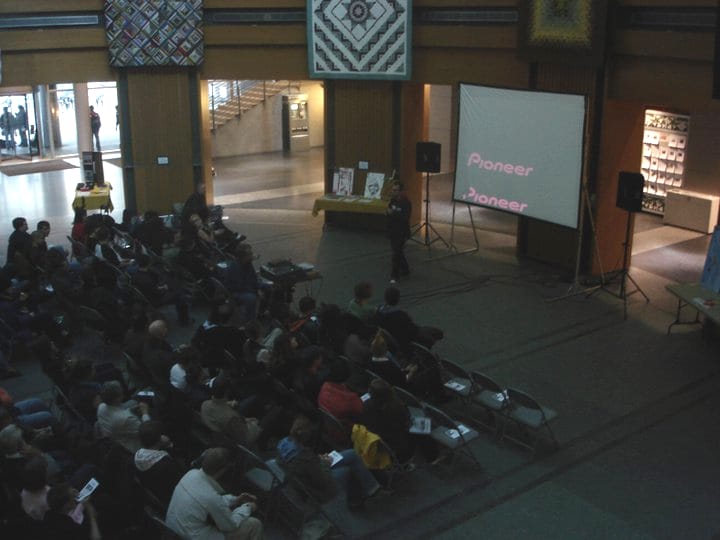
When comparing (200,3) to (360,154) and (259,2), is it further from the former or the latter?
(360,154)

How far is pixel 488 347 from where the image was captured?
34.9ft

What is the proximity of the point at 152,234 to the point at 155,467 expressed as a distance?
732 cm

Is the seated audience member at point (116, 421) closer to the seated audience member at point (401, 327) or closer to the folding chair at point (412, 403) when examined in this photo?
the folding chair at point (412, 403)

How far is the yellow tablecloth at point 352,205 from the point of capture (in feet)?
51.0

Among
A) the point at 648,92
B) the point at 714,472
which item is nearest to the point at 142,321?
the point at 714,472

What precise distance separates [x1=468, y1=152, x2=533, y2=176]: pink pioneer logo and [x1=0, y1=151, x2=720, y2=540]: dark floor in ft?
5.54

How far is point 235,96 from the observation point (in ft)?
85.8

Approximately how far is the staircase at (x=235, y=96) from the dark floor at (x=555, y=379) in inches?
348

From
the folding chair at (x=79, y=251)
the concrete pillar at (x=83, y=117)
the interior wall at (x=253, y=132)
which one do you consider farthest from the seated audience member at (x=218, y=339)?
the interior wall at (x=253, y=132)

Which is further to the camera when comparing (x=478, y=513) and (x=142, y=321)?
(x=142, y=321)

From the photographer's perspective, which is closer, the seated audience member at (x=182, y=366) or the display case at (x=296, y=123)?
the seated audience member at (x=182, y=366)

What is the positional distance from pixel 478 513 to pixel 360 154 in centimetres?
1022

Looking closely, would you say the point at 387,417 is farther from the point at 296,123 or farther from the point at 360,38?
the point at 296,123

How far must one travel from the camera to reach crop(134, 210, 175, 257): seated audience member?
42.5 feet
